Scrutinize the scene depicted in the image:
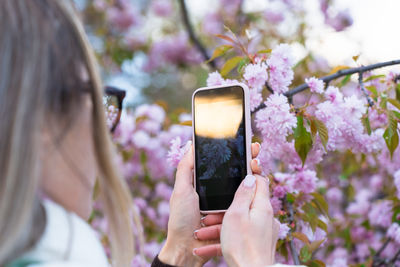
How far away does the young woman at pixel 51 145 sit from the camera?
0.59 metres

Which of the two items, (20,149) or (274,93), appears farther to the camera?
(274,93)

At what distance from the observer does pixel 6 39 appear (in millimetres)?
608

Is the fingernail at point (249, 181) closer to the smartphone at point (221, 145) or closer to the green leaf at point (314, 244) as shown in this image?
the smartphone at point (221, 145)

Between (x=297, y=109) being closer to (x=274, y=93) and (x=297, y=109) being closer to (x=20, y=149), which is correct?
(x=274, y=93)

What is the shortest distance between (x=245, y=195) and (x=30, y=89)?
50cm

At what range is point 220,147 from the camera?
3.54 feet

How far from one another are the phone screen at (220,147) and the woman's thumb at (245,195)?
76mm

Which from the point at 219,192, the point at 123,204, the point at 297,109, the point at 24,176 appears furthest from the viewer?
the point at 297,109

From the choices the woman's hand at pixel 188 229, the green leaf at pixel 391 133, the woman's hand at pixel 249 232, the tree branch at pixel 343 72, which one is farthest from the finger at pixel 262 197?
the green leaf at pixel 391 133

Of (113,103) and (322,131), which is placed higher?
(113,103)

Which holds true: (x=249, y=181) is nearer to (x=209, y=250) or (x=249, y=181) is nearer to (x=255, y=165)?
(x=255, y=165)

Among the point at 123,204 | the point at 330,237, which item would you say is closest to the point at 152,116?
the point at 330,237

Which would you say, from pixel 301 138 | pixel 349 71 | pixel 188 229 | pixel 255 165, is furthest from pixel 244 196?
pixel 349 71

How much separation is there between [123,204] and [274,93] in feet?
2.19
